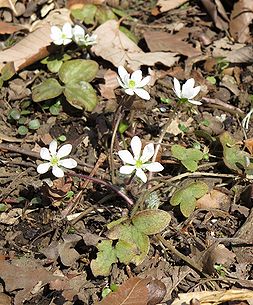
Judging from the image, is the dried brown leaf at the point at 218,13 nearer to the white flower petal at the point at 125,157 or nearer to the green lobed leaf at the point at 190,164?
the green lobed leaf at the point at 190,164

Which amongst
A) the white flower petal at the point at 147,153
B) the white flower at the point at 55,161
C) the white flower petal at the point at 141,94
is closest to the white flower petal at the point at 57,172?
the white flower at the point at 55,161

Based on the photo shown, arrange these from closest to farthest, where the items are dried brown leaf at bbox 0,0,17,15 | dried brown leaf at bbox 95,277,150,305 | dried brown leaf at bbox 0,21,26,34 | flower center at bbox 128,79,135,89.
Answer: dried brown leaf at bbox 95,277,150,305 → flower center at bbox 128,79,135,89 → dried brown leaf at bbox 0,21,26,34 → dried brown leaf at bbox 0,0,17,15

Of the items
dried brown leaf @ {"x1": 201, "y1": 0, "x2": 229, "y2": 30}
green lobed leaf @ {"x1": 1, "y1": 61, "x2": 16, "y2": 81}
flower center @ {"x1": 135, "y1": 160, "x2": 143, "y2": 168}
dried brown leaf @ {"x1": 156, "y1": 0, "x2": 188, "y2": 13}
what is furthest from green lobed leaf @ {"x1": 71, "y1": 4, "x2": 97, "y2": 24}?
flower center @ {"x1": 135, "y1": 160, "x2": 143, "y2": 168}

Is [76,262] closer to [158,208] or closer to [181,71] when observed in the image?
[158,208]

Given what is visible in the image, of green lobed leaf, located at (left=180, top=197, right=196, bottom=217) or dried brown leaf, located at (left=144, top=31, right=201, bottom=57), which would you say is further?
dried brown leaf, located at (left=144, top=31, right=201, bottom=57)

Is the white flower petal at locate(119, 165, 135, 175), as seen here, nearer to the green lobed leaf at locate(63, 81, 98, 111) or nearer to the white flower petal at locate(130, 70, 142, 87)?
the white flower petal at locate(130, 70, 142, 87)
